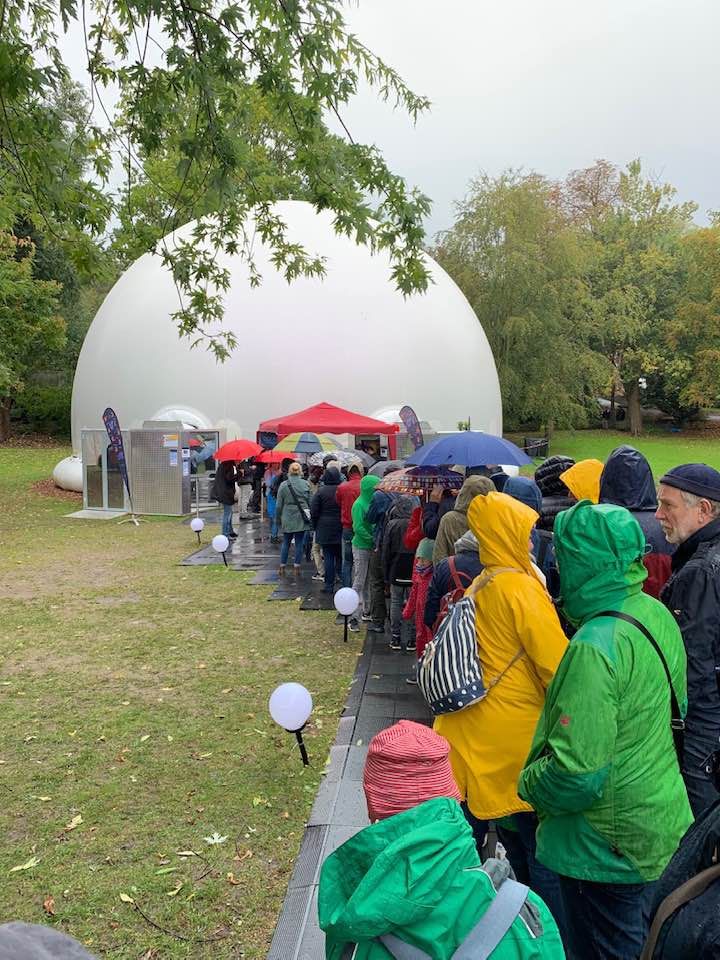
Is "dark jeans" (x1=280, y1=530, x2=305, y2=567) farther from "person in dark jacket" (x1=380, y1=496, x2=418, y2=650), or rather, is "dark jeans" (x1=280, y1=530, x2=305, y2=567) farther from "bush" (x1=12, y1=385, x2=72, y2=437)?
"bush" (x1=12, y1=385, x2=72, y2=437)

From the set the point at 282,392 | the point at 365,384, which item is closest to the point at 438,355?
the point at 365,384

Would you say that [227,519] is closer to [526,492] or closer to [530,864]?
[526,492]

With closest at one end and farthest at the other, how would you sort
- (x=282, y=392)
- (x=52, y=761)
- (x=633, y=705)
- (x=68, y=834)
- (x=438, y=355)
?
(x=633, y=705)
(x=68, y=834)
(x=52, y=761)
(x=282, y=392)
(x=438, y=355)

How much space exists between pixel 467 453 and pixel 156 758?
4451 mm

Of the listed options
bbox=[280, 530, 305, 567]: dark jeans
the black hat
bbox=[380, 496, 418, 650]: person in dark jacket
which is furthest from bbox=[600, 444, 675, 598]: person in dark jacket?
bbox=[280, 530, 305, 567]: dark jeans

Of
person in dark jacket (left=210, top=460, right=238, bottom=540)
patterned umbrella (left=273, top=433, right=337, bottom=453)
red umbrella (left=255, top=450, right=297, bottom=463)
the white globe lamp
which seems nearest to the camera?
the white globe lamp

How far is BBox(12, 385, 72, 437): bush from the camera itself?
3800cm

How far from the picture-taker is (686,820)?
2.43 metres

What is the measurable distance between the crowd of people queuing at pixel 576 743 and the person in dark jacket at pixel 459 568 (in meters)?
0.65

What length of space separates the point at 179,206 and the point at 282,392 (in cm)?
1461

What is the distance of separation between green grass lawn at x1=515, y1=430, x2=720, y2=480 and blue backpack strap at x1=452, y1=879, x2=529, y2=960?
31587 millimetres

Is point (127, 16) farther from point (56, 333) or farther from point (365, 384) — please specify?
point (56, 333)

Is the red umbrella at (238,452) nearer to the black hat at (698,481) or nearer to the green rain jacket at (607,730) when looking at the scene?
the black hat at (698,481)

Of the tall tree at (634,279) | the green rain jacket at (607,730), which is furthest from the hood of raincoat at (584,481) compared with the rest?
the tall tree at (634,279)
